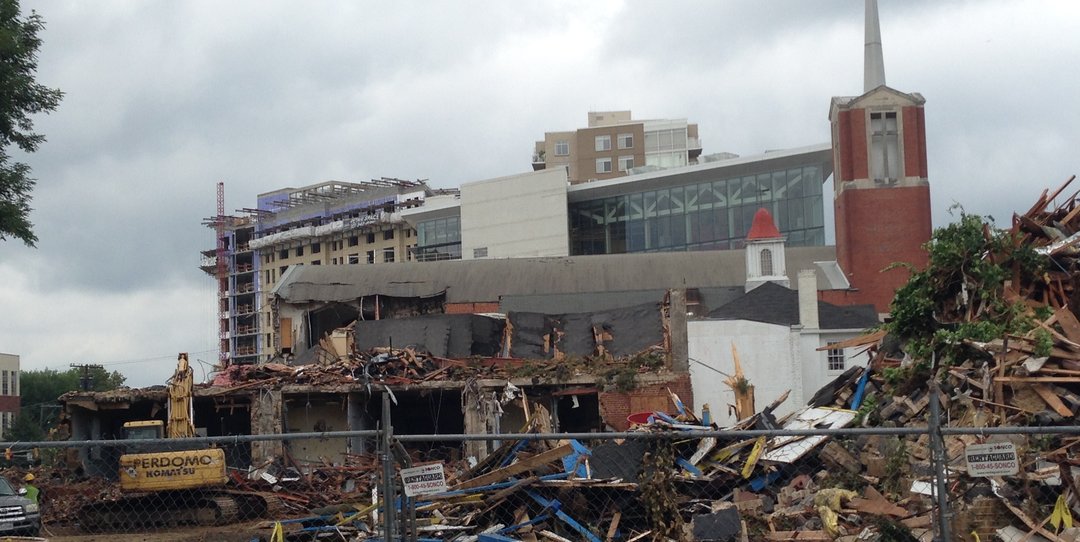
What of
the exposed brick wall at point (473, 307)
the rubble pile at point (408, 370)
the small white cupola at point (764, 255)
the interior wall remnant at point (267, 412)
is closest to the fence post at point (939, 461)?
the rubble pile at point (408, 370)

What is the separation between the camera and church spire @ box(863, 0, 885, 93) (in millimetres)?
79312

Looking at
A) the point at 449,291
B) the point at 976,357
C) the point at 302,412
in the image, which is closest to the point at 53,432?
the point at 302,412

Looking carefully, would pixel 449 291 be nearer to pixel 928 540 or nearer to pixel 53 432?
pixel 53 432

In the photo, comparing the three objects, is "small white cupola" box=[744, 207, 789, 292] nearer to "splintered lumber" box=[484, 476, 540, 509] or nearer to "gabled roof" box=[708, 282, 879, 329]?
"gabled roof" box=[708, 282, 879, 329]

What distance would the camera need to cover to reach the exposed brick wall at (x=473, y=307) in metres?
62.8

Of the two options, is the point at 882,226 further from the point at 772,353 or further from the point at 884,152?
the point at 772,353

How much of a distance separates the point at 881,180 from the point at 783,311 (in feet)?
83.1

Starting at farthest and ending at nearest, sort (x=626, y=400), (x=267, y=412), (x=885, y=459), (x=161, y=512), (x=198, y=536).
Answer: (x=626, y=400), (x=267, y=412), (x=161, y=512), (x=198, y=536), (x=885, y=459)

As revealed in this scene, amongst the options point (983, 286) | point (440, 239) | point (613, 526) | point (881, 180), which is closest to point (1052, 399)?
point (983, 286)

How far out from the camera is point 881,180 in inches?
2719

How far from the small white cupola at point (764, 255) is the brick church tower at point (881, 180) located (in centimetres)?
1247

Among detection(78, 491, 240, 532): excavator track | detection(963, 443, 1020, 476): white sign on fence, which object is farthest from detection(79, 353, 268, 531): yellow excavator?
detection(963, 443, 1020, 476): white sign on fence

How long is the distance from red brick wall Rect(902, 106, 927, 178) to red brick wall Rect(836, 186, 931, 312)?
107 cm

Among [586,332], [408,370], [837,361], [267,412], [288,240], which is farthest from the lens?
[288,240]
